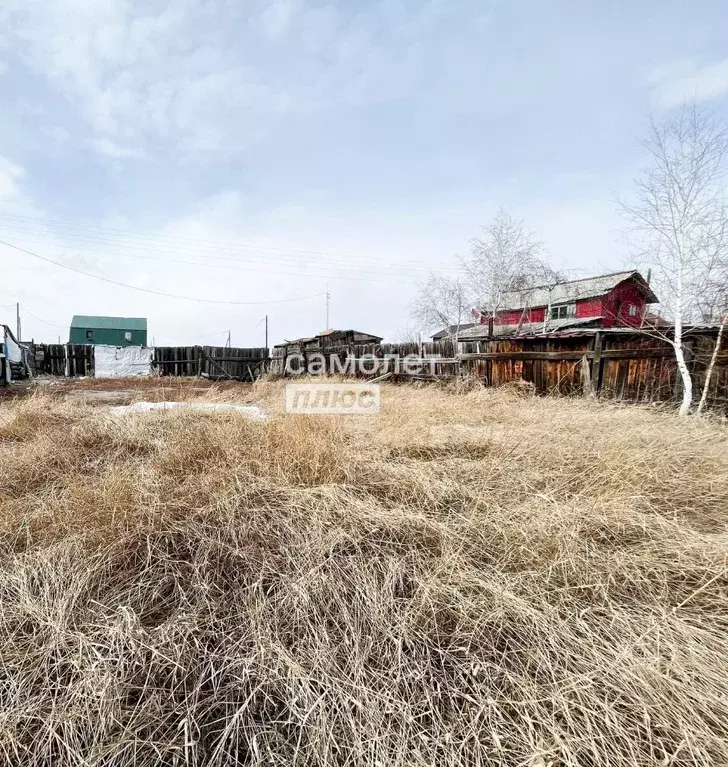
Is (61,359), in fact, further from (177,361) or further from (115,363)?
(177,361)

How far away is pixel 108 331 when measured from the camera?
31.9 m

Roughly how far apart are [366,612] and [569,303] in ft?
73.7

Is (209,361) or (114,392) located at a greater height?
(209,361)

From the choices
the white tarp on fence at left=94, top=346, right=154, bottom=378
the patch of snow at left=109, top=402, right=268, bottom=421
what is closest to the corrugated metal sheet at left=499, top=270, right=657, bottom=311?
the patch of snow at left=109, top=402, right=268, bottom=421

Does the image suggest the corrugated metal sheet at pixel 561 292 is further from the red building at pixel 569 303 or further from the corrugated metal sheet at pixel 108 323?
the corrugated metal sheet at pixel 108 323

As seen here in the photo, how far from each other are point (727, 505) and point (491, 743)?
2255mm

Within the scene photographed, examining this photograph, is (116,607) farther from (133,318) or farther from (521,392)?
(133,318)

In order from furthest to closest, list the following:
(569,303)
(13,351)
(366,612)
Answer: (569,303)
(13,351)
(366,612)

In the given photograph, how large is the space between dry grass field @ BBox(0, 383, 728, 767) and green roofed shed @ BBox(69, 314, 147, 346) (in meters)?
35.9

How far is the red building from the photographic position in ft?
59.2

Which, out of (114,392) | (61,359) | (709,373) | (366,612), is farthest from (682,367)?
(61,359)

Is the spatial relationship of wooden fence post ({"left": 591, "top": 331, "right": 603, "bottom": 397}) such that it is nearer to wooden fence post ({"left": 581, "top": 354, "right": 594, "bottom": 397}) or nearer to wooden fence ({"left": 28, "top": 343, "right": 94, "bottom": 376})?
wooden fence post ({"left": 581, "top": 354, "right": 594, "bottom": 397})

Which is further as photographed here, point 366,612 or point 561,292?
point 561,292

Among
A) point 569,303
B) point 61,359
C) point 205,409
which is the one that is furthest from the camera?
point 569,303
